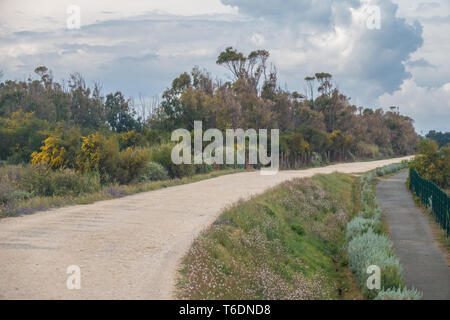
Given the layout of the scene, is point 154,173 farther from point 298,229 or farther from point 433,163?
point 433,163

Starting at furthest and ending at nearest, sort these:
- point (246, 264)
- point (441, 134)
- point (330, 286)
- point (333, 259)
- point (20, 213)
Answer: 1. point (441, 134)
2. point (333, 259)
3. point (20, 213)
4. point (330, 286)
5. point (246, 264)

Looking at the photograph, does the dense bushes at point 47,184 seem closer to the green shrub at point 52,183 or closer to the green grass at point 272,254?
the green shrub at point 52,183

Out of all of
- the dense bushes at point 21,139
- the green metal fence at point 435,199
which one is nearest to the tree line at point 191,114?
the dense bushes at point 21,139

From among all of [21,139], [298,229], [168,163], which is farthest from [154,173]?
[21,139]

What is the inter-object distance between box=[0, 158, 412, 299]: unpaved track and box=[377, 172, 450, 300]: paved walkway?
221 inches

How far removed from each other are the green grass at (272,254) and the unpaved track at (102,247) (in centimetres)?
49

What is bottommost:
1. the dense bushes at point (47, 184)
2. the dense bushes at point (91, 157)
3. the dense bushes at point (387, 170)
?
the dense bushes at point (387, 170)

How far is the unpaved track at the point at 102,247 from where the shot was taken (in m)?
7.34

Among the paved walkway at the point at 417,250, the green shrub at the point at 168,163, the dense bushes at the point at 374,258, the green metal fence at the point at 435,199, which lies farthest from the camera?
the green shrub at the point at 168,163
